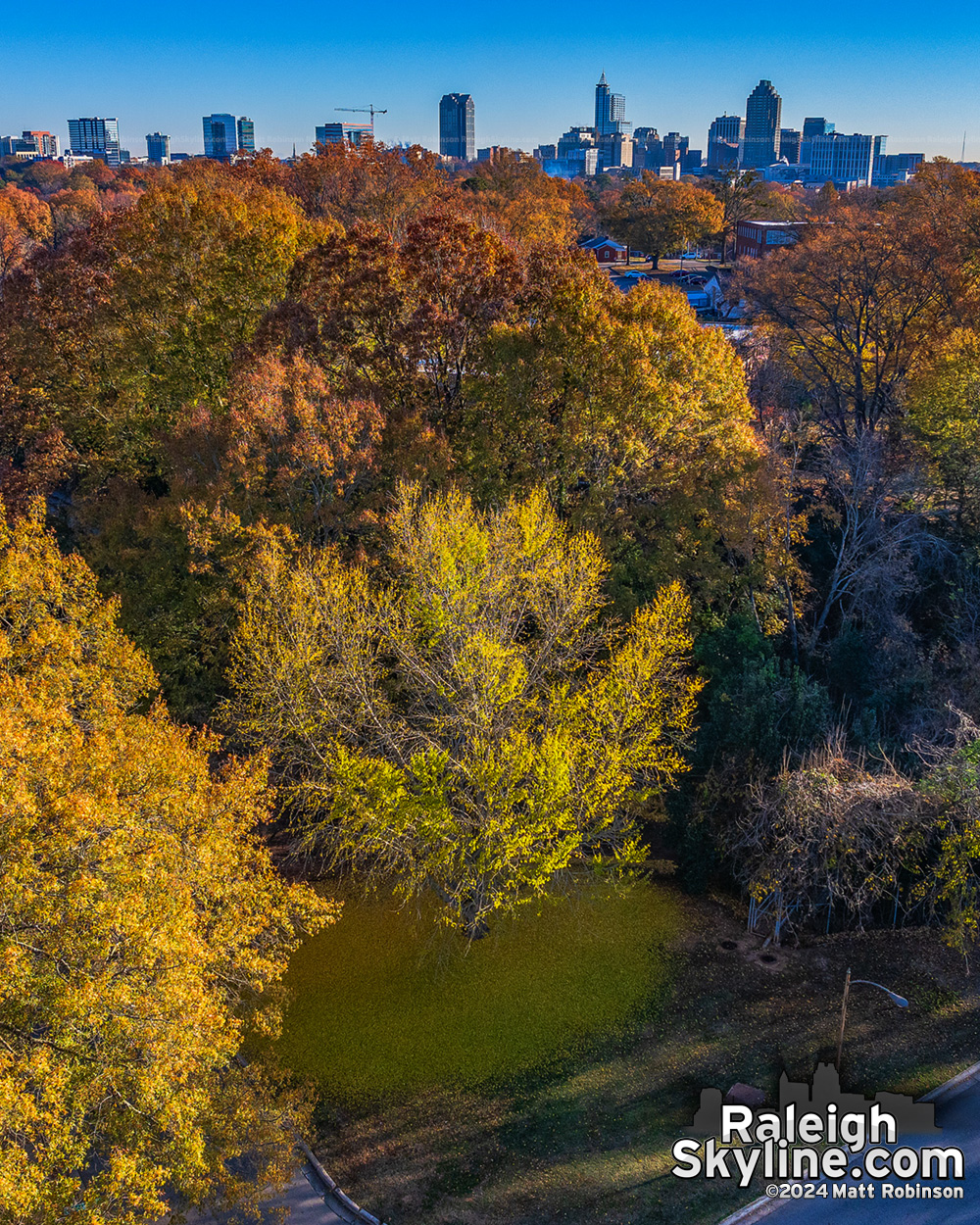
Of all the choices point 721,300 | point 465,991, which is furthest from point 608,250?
point 465,991

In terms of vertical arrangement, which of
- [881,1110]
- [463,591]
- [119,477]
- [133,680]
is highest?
[119,477]

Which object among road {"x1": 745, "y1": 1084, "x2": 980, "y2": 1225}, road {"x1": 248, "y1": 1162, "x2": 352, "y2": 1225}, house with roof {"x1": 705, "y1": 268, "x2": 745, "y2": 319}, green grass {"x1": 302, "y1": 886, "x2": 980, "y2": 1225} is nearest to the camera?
road {"x1": 745, "y1": 1084, "x2": 980, "y2": 1225}

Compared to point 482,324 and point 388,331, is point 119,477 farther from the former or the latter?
point 482,324

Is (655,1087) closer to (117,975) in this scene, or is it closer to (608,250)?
(117,975)

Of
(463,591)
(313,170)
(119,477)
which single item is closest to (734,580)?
(463,591)

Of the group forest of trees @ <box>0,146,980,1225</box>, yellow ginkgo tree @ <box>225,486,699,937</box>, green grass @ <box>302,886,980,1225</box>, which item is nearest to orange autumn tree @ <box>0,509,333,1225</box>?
forest of trees @ <box>0,146,980,1225</box>

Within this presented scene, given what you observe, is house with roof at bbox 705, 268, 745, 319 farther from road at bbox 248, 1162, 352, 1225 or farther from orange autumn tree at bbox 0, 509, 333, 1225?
road at bbox 248, 1162, 352, 1225

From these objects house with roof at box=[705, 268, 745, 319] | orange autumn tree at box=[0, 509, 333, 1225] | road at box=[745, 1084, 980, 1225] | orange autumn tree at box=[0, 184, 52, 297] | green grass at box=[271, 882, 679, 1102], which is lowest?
road at box=[745, 1084, 980, 1225]
